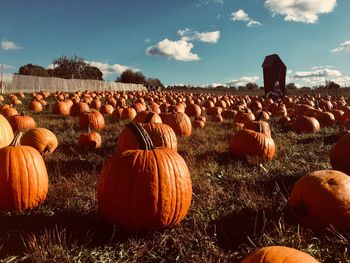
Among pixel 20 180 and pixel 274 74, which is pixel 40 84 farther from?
pixel 20 180

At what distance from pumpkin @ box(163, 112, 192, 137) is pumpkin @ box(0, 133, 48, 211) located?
4.28 metres

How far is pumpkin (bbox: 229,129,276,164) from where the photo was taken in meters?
5.86

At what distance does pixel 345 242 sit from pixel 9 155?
3.32 metres

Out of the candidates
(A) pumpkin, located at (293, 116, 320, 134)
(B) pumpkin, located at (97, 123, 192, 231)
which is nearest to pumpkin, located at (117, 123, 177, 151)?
(B) pumpkin, located at (97, 123, 192, 231)

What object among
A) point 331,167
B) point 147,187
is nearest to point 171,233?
point 147,187

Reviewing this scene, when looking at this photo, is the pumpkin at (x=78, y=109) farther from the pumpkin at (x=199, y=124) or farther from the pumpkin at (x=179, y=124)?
the pumpkin at (x=179, y=124)

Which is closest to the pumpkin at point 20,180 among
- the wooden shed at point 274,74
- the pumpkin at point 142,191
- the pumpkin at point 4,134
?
the pumpkin at point 142,191

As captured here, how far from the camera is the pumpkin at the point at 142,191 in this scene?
3.12 m

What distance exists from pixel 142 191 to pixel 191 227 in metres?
0.60

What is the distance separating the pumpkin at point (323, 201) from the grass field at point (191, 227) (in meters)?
0.11

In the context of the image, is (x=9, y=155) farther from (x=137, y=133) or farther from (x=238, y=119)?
(x=238, y=119)

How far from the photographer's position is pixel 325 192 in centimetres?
330

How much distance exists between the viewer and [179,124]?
25.6 feet

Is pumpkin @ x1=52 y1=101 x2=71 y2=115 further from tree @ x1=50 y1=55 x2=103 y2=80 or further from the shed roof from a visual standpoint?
tree @ x1=50 y1=55 x2=103 y2=80
